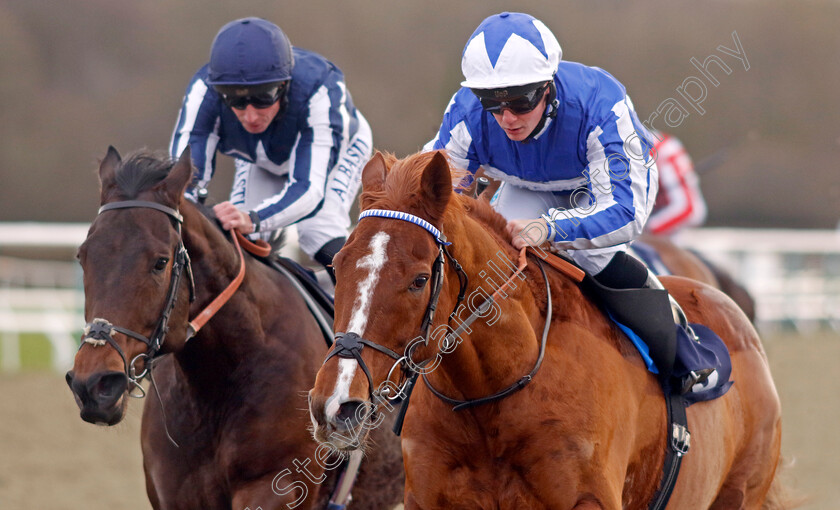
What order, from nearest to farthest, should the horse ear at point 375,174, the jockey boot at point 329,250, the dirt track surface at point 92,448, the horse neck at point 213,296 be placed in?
the horse ear at point 375,174, the horse neck at point 213,296, the jockey boot at point 329,250, the dirt track surface at point 92,448

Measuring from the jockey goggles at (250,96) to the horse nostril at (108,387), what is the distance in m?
1.41

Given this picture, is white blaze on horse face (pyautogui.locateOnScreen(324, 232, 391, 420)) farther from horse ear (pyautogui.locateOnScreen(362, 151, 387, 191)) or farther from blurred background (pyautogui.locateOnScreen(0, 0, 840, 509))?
blurred background (pyautogui.locateOnScreen(0, 0, 840, 509))

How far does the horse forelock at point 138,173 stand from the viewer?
324 cm

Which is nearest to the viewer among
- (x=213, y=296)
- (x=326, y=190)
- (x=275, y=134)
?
(x=213, y=296)

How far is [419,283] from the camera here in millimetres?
2465

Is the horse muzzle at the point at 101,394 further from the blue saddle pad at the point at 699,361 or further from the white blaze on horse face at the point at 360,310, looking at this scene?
the blue saddle pad at the point at 699,361

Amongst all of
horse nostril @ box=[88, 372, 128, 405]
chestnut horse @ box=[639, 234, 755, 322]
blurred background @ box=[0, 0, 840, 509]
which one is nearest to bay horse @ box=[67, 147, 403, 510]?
horse nostril @ box=[88, 372, 128, 405]

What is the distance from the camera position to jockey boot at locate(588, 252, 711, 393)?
3221 mm

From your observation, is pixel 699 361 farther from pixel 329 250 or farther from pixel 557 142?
pixel 329 250

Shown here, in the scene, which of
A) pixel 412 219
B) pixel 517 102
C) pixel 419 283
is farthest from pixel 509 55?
pixel 419 283

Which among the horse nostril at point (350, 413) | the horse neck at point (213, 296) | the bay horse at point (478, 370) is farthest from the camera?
the horse neck at point (213, 296)

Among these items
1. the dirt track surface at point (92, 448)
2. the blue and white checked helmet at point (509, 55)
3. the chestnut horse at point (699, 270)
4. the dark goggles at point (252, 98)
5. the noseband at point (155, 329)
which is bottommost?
the dirt track surface at point (92, 448)

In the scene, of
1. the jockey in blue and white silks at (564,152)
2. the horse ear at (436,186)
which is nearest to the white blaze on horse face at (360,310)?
the horse ear at (436,186)

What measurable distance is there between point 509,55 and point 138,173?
4.19 feet
